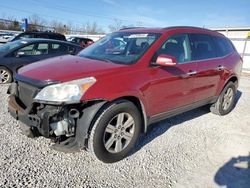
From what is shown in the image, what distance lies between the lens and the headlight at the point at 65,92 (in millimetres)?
2686

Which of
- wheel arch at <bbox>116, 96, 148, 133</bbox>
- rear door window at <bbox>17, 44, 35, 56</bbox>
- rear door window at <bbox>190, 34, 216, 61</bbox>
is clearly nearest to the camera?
wheel arch at <bbox>116, 96, 148, 133</bbox>

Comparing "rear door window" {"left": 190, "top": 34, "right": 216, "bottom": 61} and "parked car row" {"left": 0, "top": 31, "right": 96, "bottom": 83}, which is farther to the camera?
"parked car row" {"left": 0, "top": 31, "right": 96, "bottom": 83}

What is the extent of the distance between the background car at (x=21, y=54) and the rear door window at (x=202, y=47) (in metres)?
3.55

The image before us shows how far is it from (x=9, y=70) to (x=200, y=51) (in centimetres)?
552

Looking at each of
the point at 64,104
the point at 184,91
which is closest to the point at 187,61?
the point at 184,91

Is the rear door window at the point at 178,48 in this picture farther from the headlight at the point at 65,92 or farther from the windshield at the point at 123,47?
the headlight at the point at 65,92

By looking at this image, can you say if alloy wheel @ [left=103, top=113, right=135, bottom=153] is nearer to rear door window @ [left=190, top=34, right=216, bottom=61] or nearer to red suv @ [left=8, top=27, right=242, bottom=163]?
red suv @ [left=8, top=27, right=242, bottom=163]

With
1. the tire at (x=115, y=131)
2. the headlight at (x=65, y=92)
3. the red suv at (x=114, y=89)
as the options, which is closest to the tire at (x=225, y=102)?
the red suv at (x=114, y=89)

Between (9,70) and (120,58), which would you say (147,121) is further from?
(9,70)

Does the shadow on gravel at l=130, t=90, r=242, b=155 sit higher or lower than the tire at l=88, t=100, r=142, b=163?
lower

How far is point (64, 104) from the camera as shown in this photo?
2674 millimetres

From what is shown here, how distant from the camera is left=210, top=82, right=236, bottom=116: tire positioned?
525 cm

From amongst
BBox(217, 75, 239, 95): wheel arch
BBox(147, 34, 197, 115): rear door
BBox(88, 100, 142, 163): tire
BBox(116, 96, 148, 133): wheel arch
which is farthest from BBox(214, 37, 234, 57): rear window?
BBox(88, 100, 142, 163): tire

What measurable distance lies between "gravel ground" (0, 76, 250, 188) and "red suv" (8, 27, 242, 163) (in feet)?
0.93
